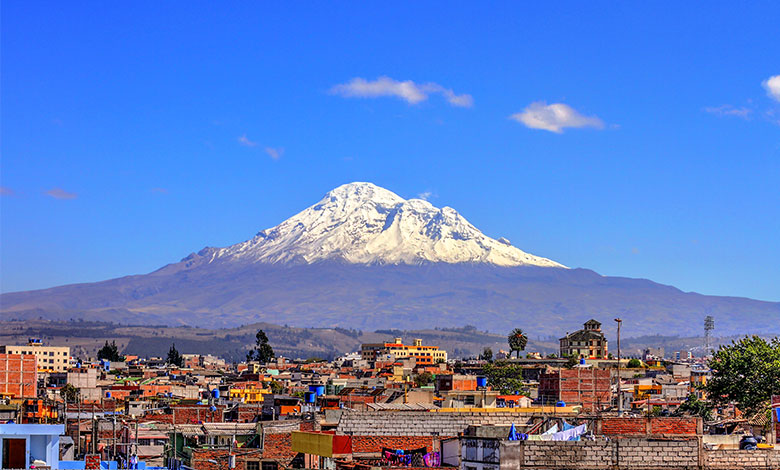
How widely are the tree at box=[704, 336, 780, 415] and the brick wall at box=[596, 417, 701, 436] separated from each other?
102 feet

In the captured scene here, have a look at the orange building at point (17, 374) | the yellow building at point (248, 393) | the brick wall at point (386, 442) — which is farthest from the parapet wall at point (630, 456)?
the yellow building at point (248, 393)

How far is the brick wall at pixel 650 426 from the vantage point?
3850 centimetres

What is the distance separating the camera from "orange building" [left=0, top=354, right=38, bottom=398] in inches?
4683

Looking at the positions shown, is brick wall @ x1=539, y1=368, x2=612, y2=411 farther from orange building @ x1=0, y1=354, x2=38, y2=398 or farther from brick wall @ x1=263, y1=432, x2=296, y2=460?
brick wall @ x1=263, y1=432, x2=296, y2=460

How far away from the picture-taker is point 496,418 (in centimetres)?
3950

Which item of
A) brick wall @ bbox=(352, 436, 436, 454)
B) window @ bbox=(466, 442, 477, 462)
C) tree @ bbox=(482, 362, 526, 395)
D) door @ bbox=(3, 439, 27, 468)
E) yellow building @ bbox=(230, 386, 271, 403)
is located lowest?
yellow building @ bbox=(230, 386, 271, 403)

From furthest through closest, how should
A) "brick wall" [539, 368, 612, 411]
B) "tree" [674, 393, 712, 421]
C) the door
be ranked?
1. "brick wall" [539, 368, 612, 411]
2. "tree" [674, 393, 712, 421]
3. the door

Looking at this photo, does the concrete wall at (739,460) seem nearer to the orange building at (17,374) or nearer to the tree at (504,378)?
the tree at (504,378)

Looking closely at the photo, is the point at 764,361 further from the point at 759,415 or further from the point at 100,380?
the point at 100,380

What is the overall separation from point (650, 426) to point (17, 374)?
94.9 m

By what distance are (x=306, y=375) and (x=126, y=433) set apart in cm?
13825

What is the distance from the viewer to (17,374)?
12250 cm

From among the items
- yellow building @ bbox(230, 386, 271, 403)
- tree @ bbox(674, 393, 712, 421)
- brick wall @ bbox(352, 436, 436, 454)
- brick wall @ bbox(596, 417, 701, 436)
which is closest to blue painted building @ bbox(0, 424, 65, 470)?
brick wall @ bbox(352, 436, 436, 454)

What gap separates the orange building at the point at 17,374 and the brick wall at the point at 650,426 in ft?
288
